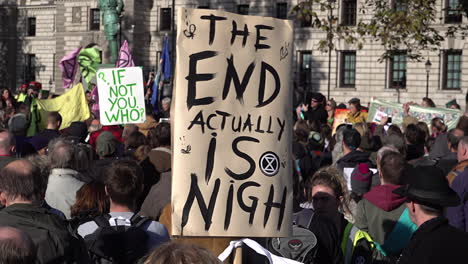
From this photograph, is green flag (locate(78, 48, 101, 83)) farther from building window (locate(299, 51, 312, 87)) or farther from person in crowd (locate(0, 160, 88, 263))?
person in crowd (locate(0, 160, 88, 263))

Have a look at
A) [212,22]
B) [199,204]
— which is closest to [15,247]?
[199,204]

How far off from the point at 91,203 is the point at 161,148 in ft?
8.10

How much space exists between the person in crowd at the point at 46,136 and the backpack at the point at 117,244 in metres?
4.07

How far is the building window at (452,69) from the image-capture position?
146ft

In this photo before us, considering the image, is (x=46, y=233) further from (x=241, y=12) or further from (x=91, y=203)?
(x=241, y=12)

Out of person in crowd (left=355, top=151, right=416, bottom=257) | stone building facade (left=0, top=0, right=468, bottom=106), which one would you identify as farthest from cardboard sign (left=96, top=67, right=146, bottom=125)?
stone building facade (left=0, top=0, right=468, bottom=106)

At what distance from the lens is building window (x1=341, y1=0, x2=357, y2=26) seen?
46875 mm

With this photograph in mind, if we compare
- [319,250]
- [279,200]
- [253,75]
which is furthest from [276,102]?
[319,250]

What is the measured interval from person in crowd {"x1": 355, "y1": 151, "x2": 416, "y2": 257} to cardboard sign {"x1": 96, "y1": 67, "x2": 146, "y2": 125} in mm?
5390

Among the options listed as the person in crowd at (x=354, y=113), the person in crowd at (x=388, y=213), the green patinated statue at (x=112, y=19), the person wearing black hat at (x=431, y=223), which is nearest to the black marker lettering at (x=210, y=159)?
the person wearing black hat at (x=431, y=223)

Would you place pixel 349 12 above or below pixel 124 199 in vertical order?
above

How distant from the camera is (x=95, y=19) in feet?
183

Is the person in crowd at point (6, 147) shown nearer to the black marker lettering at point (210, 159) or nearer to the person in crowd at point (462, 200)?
the black marker lettering at point (210, 159)

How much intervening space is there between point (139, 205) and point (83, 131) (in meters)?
2.57
